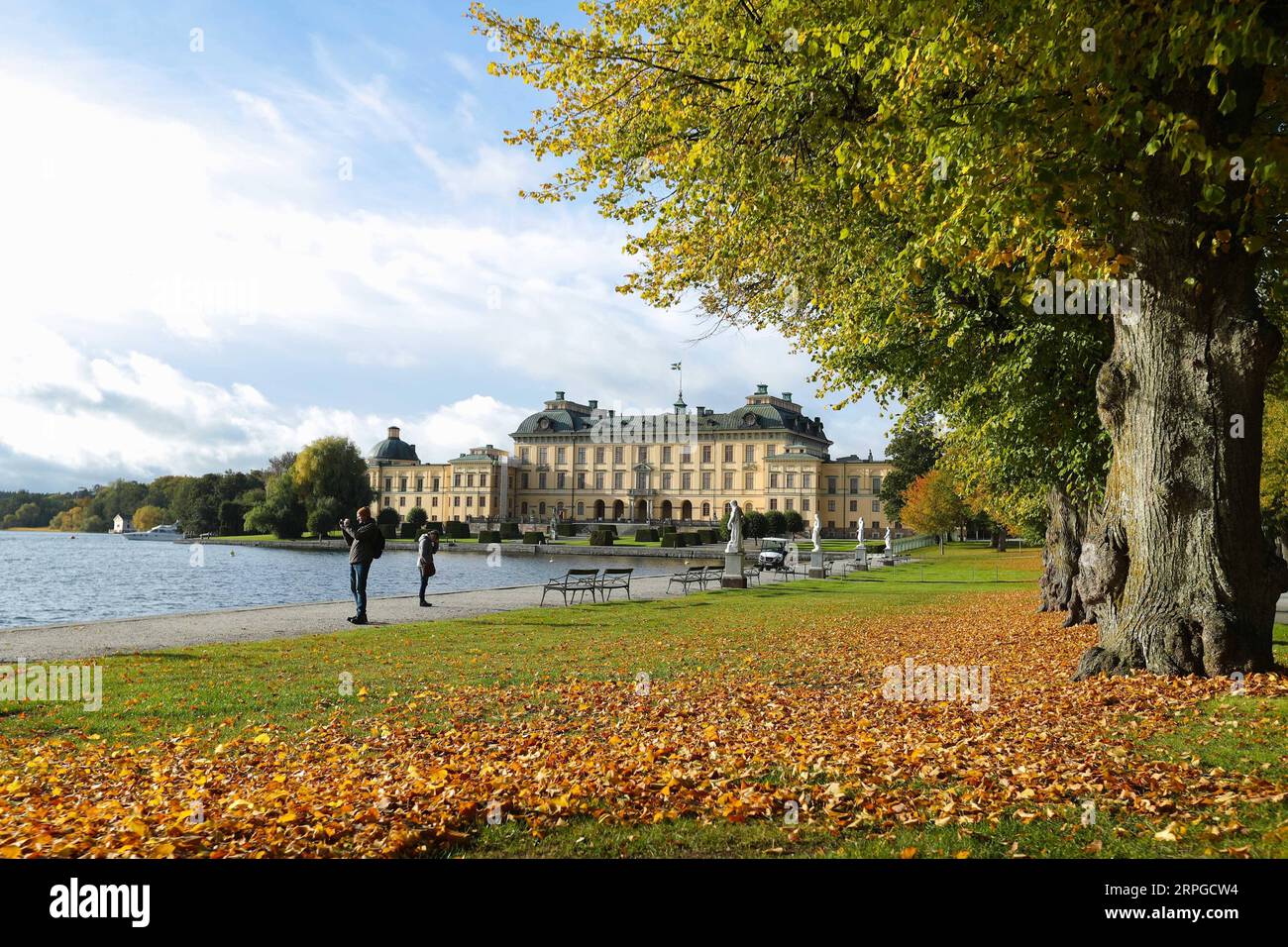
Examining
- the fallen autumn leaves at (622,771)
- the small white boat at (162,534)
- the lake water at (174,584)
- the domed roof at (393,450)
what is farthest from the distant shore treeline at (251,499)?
the fallen autumn leaves at (622,771)

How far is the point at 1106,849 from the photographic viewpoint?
3.71 metres

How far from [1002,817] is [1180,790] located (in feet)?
3.65

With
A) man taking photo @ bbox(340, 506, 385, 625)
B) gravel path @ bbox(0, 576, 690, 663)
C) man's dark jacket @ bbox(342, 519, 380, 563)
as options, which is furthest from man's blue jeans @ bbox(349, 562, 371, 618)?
gravel path @ bbox(0, 576, 690, 663)

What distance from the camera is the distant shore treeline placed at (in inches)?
2665

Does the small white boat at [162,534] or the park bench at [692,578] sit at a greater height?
the park bench at [692,578]

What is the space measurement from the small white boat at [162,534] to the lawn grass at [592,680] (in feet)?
267

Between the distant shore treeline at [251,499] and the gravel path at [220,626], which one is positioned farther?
the distant shore treeline at [251,499]

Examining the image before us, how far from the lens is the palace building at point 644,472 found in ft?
313

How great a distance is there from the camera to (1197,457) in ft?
23.6

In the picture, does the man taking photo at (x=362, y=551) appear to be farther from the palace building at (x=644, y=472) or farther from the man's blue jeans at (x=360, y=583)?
the palace building at (x=644, y=472)

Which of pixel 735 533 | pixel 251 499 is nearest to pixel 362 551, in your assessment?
pixel 735 533

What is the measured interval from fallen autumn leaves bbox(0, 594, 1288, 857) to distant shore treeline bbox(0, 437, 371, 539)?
62.3 meters

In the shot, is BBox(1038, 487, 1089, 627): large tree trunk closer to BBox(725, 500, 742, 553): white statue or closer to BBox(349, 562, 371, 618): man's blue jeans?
BBox(725, 500, 742, 553): white statue
